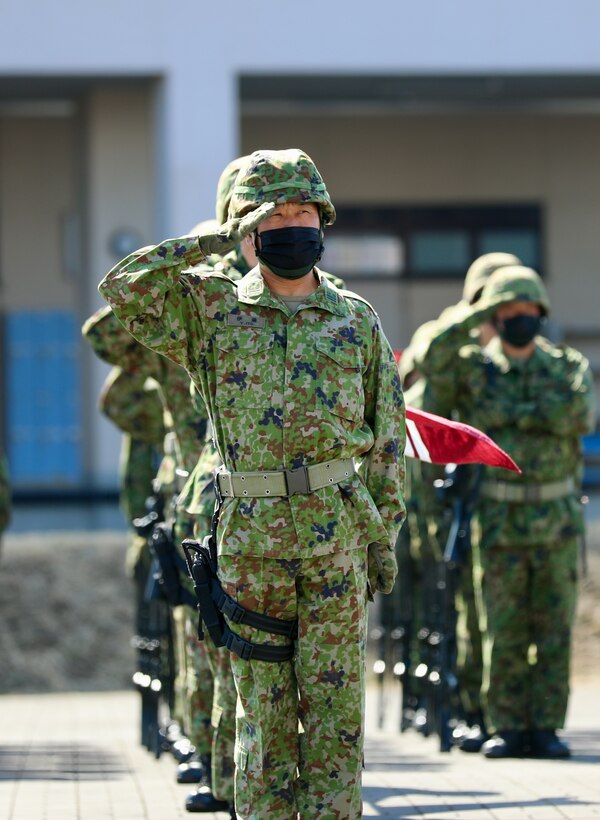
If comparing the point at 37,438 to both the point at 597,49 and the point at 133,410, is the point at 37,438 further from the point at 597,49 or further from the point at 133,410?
the point at 133,410

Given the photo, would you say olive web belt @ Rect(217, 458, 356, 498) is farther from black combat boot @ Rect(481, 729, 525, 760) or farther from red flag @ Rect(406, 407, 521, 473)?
black combat boot @ Rect(481, 729, 525, 760)

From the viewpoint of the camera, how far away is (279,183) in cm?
538

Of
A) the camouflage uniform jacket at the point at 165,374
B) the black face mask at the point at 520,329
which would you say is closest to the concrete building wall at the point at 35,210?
the black face mask at the point at 520,329

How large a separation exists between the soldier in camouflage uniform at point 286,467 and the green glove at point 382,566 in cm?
5

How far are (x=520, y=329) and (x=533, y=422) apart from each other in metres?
0.44

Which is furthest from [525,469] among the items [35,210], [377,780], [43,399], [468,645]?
[35,210]

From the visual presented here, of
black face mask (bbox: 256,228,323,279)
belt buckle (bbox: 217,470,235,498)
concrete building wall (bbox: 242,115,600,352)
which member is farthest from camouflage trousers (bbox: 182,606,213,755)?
concrete building wall (bbox: 242,115,600,352)

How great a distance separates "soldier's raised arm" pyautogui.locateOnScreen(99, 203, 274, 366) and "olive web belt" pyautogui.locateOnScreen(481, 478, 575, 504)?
3.49m

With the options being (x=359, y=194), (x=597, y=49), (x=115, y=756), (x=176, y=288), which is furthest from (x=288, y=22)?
(x=176, y=288)

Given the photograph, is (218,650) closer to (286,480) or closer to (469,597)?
Answer: (286,480)

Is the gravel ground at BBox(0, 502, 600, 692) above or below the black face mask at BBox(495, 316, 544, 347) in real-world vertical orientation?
below

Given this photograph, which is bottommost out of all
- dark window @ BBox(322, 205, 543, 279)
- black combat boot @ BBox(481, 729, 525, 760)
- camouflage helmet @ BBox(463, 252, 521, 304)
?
black combat boot @ BBox(481, 729, 525, 760)

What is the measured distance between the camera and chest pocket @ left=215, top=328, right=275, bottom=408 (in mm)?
5363

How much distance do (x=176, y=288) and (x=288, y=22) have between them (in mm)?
14827
